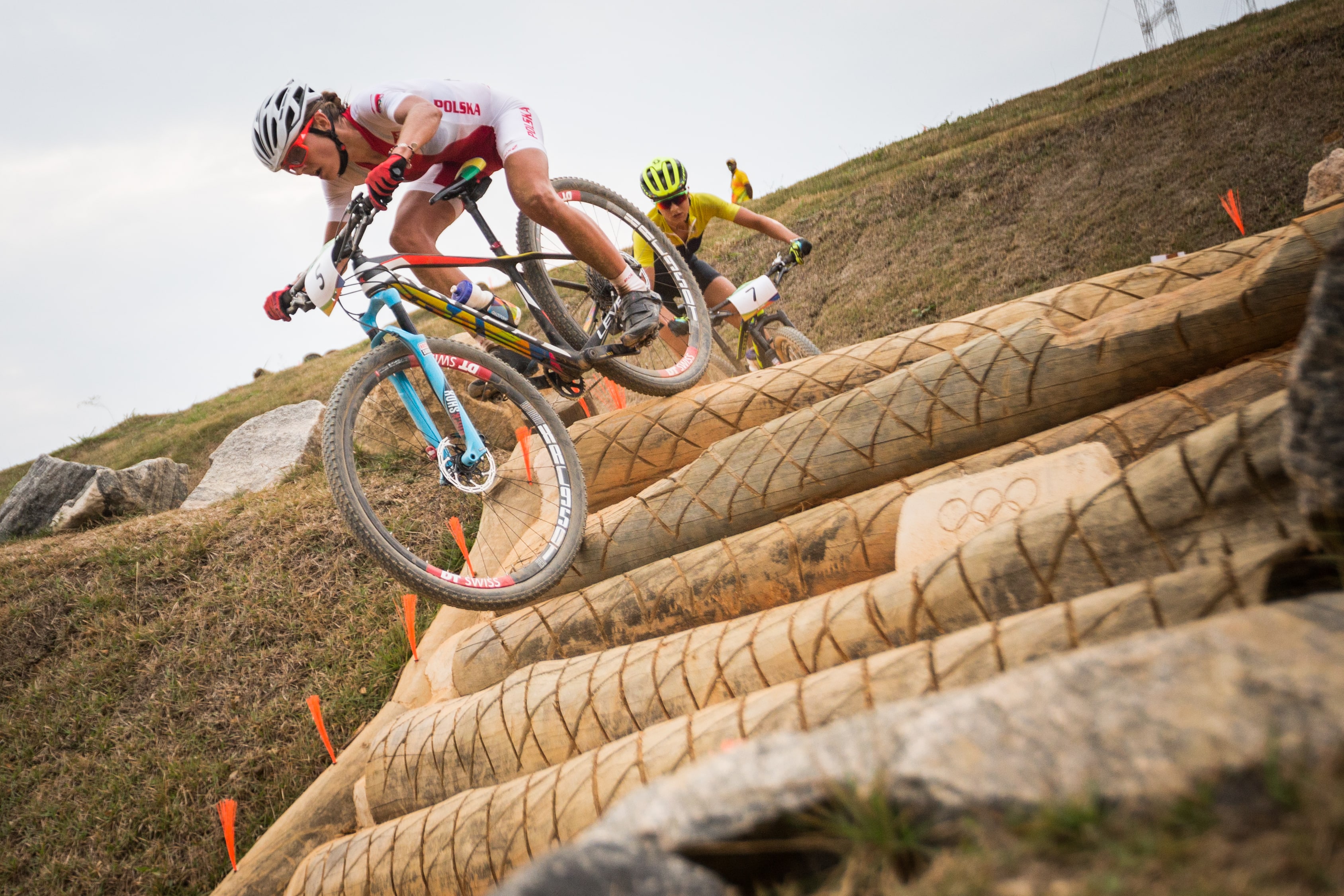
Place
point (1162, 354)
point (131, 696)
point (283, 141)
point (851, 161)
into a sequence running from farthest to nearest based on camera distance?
point (851, 161) → point (131, 696) → point (283, 141) → point (1162, 354)

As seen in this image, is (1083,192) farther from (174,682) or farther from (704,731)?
(174,682)

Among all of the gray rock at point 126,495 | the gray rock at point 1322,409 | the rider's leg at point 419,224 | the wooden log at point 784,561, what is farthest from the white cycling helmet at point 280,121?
the gray rock at point 126,495

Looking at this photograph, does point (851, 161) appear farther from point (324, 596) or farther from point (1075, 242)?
point (324, 596)

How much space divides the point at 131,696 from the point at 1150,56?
15460 millimetres

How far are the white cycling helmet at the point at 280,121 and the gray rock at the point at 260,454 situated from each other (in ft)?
13.9

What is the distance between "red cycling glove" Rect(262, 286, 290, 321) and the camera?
11.6 ft

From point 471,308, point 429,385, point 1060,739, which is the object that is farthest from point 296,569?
point 1060,739

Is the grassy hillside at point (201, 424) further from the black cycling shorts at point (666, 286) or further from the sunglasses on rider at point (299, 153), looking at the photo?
the sunglasses on rider at point (299, 153)

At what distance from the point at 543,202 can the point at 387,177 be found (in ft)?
2.54

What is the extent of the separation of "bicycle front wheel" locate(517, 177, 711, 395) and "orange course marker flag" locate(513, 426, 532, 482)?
50 cm

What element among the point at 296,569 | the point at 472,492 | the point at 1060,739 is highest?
the point at 472,492

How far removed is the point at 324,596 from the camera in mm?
4785

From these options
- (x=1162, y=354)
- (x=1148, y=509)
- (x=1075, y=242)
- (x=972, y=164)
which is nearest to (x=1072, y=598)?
(x=1148, y=509)

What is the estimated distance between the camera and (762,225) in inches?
222
